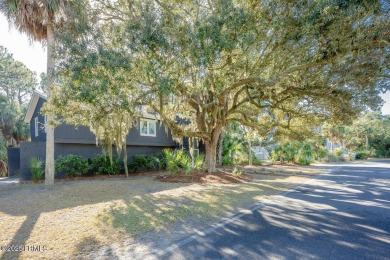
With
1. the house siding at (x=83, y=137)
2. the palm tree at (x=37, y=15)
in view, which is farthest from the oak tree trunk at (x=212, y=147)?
the palm tree at (x=37, y=15)

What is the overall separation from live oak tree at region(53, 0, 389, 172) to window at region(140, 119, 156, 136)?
25.9 ft

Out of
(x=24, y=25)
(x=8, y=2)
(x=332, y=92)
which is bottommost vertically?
(x=332, y=92)

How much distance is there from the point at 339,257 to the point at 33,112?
1963 cm

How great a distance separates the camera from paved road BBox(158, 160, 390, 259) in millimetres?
3645

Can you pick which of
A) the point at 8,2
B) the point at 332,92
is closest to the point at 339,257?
the point at 332,92

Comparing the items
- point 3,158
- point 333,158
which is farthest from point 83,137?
point 333,158

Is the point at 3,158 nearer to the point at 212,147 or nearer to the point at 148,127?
the point at 148,127

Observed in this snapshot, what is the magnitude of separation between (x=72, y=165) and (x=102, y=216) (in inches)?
372

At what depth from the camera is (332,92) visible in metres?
9.98

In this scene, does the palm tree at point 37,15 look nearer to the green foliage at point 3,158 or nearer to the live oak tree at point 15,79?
the green foliage at point 3,158

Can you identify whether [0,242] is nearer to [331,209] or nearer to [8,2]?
[331,209]

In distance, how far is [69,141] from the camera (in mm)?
14250

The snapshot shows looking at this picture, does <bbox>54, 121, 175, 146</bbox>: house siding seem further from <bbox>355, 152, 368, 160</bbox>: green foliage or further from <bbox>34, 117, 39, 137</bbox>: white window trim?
<bbox>355, 152, 368, 160</bbox>: green foliage

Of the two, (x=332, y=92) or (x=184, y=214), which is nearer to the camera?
(x=184, y=214)
